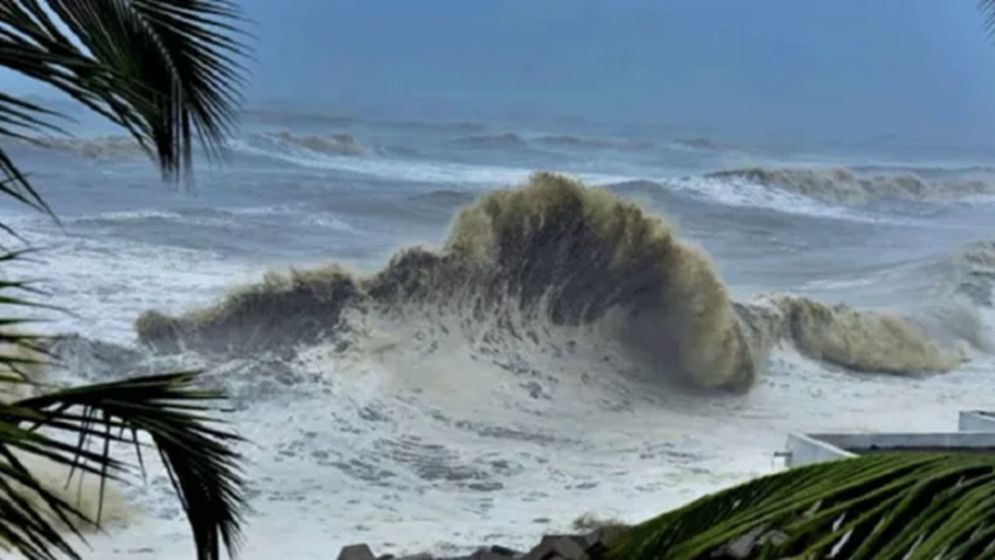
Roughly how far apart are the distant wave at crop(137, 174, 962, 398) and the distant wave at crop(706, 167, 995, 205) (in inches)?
23.0

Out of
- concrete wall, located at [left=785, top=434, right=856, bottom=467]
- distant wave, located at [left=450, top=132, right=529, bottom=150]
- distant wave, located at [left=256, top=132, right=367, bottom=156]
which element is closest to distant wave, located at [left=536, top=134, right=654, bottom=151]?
distant wave, located at [left=450, top=132, right=529, bottom=150]

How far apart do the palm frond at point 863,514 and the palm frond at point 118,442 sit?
0.32 metres

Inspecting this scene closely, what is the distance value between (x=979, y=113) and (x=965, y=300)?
916 mm

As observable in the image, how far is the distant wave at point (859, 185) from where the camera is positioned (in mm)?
5625

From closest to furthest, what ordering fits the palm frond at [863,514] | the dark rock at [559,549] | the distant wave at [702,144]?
the palm frond at [863,514]
the dark rock at [559,549]
the distant wave at [702,144]

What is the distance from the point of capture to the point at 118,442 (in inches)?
32.4

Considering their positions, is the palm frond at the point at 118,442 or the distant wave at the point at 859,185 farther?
the distant wave at the point at 859,185

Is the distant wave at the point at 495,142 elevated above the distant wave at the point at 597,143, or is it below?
below

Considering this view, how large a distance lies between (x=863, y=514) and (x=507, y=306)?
199 inches

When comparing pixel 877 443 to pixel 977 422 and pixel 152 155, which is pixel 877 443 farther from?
pixel 152 155

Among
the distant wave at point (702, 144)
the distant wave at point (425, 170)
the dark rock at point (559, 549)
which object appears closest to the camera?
the dark rock at point (559, 549)

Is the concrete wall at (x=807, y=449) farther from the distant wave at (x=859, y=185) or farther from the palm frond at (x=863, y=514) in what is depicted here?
the distant wave at (x=859, y=185)

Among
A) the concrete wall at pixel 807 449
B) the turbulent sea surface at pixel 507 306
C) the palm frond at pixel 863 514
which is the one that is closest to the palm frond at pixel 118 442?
the palm frond at pixel 863 514

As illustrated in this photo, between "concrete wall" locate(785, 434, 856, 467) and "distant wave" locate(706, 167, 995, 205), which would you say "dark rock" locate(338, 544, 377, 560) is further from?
"distant wave" locate(706, 167, 995, 205)
